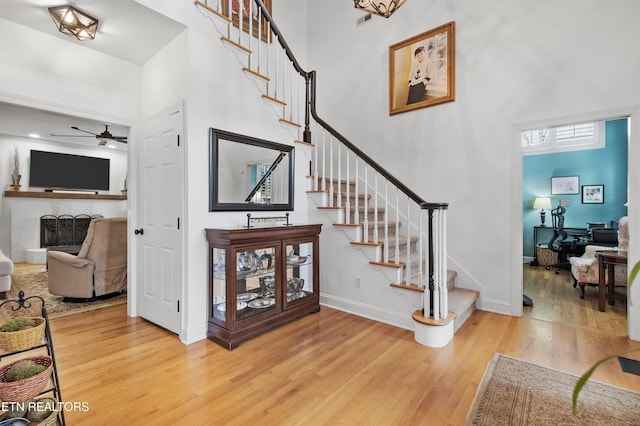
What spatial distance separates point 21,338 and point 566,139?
8103 mm

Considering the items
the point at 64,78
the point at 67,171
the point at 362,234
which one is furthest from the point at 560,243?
the point at 67,171

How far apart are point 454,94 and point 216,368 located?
383 centimetres

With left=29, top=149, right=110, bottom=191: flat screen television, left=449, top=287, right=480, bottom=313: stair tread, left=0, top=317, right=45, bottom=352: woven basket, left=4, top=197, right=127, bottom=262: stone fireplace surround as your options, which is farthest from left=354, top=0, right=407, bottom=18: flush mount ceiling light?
left=4, top=197, right=127, bottom=262: stone fireplace surround

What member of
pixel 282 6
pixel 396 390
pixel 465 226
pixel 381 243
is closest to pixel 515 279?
pixel 465 226

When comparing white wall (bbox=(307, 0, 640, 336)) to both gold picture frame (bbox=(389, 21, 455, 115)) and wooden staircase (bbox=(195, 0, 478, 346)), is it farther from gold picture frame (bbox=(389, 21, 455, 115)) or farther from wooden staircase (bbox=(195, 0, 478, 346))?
wooden staircase (bbox=(195, 0, 478, 346))

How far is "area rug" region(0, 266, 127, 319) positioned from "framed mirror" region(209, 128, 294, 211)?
2293mm

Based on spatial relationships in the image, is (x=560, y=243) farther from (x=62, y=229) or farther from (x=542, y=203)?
(x=62, y=229)

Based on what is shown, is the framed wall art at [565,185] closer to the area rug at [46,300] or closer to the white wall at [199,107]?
the white wall at [199,107]

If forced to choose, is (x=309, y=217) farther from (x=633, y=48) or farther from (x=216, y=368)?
(x=633, y=48)

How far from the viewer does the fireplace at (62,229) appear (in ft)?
22.6

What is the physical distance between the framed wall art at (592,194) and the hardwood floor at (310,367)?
3.52m

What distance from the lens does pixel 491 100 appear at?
352 cm

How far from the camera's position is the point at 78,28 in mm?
2594

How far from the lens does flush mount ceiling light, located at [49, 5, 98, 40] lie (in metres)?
2.47
